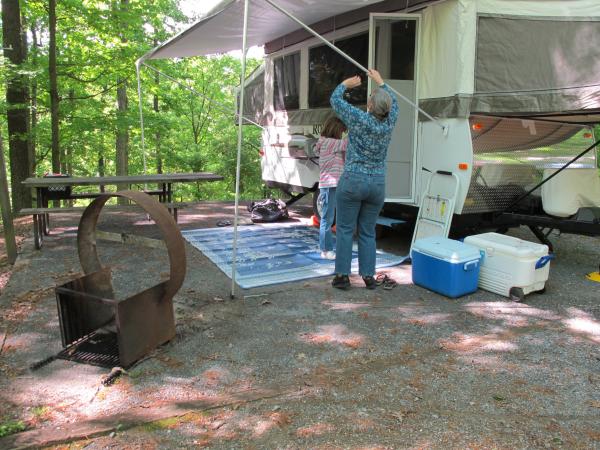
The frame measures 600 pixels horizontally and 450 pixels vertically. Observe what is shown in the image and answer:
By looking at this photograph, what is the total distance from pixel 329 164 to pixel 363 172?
3.44 ft

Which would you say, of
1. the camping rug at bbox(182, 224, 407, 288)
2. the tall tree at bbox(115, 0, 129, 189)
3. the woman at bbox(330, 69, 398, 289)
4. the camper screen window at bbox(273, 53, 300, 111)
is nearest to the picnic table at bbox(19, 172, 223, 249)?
the camping rug at bbox(182, 224, 407, 288)

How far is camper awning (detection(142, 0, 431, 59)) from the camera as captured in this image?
4.88 m

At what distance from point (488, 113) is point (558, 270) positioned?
1843mm

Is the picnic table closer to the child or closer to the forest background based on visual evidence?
the forest background

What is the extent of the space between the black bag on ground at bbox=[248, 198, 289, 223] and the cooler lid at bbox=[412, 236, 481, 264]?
139 inches

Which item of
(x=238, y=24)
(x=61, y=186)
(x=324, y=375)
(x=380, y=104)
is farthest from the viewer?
(x=238, y=24)

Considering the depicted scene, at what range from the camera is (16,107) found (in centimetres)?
773

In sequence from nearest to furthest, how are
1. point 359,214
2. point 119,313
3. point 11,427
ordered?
point 11,427 → point 119,313 → point 359,214

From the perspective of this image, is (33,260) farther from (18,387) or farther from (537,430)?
(537,430)

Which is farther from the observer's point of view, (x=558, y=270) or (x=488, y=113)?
(x=558, y=270)

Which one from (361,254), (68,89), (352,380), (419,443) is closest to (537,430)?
(419,443)

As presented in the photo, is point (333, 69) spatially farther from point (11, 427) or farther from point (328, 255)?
point (11, 427)

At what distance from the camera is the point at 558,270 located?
16.1 feet

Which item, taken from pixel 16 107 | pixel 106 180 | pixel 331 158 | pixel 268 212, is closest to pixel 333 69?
pixel 331 158
